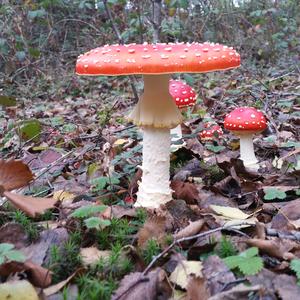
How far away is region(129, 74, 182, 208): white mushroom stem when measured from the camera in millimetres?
3020

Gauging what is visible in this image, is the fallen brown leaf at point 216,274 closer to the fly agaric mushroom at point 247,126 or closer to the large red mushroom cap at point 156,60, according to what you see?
the large red mushroom cap at point 156,60

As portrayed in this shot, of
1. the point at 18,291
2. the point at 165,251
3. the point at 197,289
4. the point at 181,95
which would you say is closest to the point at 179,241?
the point at 165,251

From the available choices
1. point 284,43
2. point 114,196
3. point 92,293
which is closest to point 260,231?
point 92,293

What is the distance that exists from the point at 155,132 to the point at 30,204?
0.98 m

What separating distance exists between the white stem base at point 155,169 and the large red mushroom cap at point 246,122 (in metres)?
1.11

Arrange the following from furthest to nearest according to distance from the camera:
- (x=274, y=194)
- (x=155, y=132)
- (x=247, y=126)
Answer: (x=247, y=126)
(x=155, y=132)
(x=274, y=194)

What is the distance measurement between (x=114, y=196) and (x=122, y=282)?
1.30 metres

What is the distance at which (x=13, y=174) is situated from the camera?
9.69 ft

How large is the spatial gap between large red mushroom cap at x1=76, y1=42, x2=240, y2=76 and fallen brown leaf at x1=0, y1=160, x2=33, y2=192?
0.76m

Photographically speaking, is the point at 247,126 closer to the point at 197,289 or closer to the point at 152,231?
the point at 152,231

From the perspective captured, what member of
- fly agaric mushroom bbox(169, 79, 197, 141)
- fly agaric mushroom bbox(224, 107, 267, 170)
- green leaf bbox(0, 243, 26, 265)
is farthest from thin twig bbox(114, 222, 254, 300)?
fly agaric mushroom bbox(169, 79, 197, 141)

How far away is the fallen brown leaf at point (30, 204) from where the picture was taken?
260 cm

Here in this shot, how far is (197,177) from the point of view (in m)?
3.63

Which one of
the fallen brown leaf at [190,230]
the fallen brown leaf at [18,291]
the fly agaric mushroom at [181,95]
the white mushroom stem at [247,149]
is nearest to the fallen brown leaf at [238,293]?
the fallen brown leaf at [190,230]
